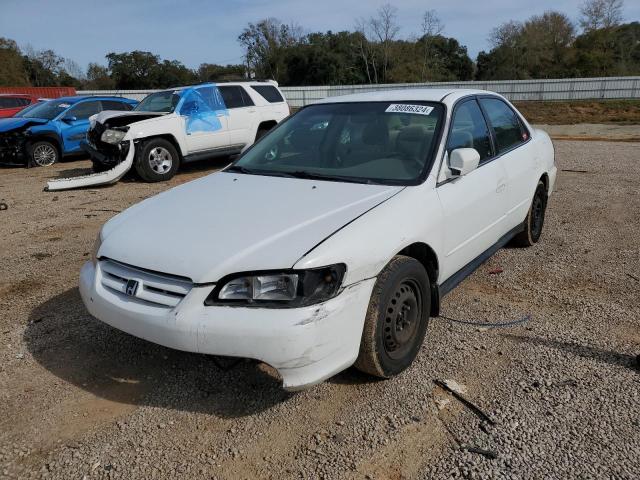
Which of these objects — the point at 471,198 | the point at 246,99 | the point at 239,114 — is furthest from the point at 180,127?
the point at 471,198

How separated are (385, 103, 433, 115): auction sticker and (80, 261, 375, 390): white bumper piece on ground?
5.26 feet

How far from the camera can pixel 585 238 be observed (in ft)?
18.4

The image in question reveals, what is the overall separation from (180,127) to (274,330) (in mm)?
8331

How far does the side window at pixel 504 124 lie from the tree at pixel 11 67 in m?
53.2

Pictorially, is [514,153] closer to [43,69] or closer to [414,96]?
[414,96]

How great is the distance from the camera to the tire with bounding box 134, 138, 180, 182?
9445 millimetres

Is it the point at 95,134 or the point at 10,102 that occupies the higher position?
the point at 10,102

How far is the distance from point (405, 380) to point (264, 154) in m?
2.04

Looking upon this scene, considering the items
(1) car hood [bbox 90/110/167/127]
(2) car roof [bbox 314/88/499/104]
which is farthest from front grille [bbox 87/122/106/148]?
(2) car roof [bbox 314/88/499/104]

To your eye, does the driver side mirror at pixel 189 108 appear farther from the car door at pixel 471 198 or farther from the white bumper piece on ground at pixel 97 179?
the car door at pixel 471 198

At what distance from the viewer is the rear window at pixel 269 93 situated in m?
11.3

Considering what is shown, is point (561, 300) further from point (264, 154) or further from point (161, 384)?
point (161, 384)

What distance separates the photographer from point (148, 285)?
2.57 metres

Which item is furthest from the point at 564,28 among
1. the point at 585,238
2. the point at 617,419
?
the point at 617,419
